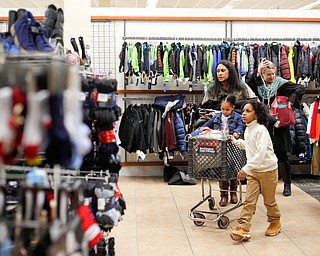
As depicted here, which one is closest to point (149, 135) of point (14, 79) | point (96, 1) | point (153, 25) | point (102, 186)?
point (153, 25)

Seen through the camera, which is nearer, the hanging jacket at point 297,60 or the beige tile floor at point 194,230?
the beige tile floor at point 194,230

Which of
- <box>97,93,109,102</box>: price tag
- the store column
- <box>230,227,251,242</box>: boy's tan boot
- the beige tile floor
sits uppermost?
the store column

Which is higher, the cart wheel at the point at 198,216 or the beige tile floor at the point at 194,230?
the cart wheel at the point at 198,216

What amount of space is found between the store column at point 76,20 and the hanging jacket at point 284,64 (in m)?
3.07

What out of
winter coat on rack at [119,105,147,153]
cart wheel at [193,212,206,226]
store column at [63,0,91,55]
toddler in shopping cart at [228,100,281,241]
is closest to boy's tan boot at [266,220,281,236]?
toddler in shopping cart at [228,100,281,241]

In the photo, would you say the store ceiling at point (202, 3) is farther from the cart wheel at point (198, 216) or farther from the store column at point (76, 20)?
the cart wheel at point (198, 216)

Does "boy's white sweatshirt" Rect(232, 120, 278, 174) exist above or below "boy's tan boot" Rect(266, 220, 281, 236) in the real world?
above

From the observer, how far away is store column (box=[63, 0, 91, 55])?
5.37 metres

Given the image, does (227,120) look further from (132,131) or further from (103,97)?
(103,97)

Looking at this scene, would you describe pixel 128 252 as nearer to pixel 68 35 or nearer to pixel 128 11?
pixel 68 35

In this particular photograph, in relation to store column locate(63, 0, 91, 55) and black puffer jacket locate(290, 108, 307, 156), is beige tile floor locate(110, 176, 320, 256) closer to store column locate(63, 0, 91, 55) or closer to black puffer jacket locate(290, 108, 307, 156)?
black puffer jacket locate(290, 108, 307, 156)

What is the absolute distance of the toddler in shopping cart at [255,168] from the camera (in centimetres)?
446

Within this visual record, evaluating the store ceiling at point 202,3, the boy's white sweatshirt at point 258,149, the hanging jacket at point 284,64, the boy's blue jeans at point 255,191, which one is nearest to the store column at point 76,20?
the boy's white sweatshirt at point 258,149

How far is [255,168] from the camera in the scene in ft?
14.7
